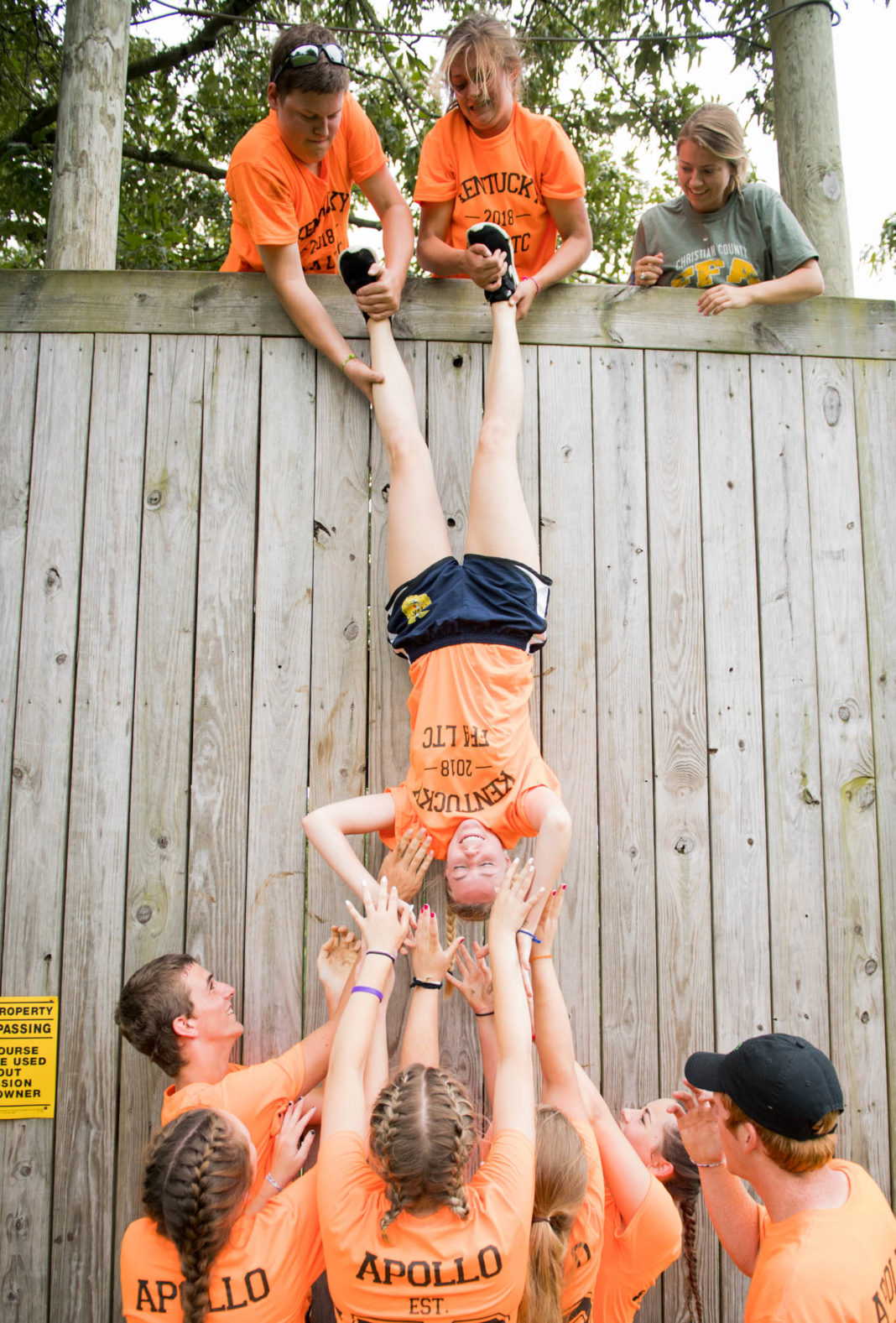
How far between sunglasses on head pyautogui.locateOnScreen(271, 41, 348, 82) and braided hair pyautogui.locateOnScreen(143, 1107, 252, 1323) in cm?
308

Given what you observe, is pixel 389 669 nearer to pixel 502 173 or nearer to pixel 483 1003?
pixel 483 1003

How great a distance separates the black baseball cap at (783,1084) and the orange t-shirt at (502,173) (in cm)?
276

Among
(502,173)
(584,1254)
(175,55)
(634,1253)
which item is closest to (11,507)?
(502,173)

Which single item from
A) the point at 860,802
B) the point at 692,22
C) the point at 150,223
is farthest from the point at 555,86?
the point at 860,802

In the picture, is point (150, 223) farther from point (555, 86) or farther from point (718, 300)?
point (718, 300)

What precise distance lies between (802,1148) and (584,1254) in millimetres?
606

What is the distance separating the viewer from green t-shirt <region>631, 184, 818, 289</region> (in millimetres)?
3336

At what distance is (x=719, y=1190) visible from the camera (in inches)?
91.7

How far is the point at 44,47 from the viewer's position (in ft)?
20.4

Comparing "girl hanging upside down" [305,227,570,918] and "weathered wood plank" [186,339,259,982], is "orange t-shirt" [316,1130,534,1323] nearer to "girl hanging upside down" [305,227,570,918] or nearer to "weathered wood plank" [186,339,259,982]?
"girl hanging upside down" [305,227,570,918]

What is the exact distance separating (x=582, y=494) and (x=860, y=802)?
56.4 inches

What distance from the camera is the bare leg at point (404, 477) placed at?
307 cm

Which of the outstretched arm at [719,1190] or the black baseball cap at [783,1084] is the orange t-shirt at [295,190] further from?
the outstretched arm at [719,1190]

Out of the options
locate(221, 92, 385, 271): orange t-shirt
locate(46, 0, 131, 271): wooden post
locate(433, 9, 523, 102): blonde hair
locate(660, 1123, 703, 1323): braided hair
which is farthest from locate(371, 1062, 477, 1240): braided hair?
locate(433, 9, 523, 102): blonde hair
